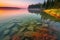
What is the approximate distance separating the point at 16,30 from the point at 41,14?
32 centimetres

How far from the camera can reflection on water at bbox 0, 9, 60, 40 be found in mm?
1201

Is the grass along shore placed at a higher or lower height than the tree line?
lower

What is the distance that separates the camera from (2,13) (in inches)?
49.9

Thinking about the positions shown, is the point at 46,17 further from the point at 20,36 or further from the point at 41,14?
the point at 20,36

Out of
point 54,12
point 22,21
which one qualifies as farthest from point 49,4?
point 22,21

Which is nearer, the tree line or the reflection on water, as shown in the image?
the reflection on water

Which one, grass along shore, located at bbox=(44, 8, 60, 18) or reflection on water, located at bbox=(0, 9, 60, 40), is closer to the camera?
reflection on water, located at bbox=(0, 9, 60, 40)

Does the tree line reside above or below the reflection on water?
above

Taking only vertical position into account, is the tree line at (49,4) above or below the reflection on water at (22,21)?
above

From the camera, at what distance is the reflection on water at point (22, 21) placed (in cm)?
120

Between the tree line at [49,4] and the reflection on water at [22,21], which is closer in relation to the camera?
the reflection on water at [22,21]

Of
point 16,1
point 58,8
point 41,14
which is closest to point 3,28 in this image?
point 16,1

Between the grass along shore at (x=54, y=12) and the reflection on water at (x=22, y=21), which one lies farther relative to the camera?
the grass along shore at (x=54, y=12)

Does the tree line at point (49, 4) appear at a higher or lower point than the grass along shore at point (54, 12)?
higher
